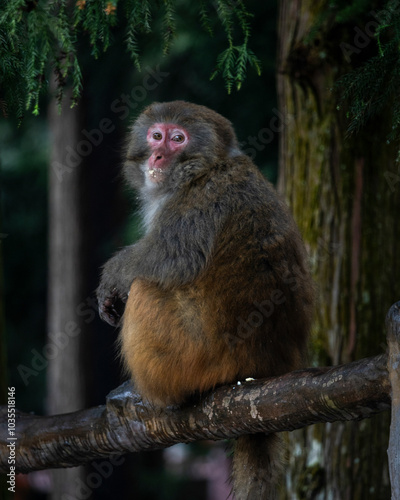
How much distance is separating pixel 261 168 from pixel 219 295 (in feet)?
17.3

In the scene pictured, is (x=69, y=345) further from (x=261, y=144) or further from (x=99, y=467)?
(x=261, y=144)

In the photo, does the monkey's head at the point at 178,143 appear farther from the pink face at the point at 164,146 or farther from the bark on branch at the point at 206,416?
the bark on branch at the point at 206,416

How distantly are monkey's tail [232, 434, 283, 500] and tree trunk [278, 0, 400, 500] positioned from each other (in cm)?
166

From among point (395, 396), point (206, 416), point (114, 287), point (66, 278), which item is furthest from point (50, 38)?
point (66, 278)

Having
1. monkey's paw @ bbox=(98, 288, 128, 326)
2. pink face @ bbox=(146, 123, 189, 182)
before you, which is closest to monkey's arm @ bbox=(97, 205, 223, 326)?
monkey's paw @ bbox=(98, 288, 128, 326)

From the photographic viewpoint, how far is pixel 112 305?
5074 mm

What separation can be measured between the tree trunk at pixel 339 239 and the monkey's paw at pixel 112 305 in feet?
6.09

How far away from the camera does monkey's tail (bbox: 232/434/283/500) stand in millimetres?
4281

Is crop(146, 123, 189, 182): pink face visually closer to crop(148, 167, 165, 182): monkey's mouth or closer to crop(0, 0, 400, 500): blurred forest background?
crop(148, 167, 165, 182): monkey's mouth

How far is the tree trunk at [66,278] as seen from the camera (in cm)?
986

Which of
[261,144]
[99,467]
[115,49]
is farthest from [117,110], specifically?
[99,467]

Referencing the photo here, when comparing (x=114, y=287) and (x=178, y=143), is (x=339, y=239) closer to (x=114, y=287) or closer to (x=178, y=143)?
(x=178, y=143)

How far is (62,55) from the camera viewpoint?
4.21 metres

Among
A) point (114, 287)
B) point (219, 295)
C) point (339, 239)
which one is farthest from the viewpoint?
point (339, 239)
